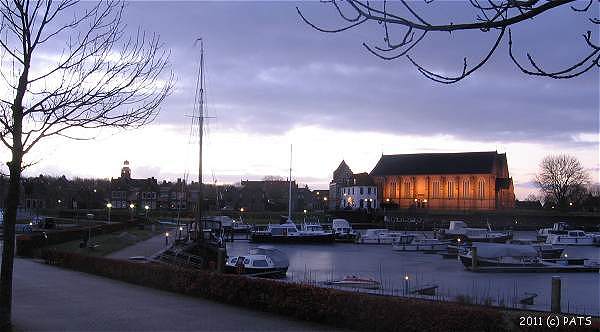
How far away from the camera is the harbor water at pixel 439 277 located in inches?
1173

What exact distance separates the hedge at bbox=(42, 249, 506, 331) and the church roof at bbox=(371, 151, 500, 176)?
127 m

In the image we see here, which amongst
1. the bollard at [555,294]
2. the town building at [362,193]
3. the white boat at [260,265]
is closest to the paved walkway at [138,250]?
the white boat at [260,265]

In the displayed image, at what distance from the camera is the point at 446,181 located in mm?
146750

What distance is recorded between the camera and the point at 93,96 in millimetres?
12883

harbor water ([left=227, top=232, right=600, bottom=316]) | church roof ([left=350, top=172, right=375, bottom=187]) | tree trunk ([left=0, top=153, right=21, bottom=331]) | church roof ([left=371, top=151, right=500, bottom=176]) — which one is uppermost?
church roof ([left=371, top=151, right=500, bottom=176])

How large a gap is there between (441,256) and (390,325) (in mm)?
52172

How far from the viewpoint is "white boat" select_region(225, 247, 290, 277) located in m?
39.8

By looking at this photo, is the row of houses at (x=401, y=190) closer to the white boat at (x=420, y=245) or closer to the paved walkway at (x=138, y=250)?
the white boat at (x=420, y=245)

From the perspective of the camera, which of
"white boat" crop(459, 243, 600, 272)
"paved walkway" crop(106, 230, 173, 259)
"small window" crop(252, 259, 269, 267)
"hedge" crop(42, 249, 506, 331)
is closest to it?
"hedge" crop(42, 249, 506, 331)

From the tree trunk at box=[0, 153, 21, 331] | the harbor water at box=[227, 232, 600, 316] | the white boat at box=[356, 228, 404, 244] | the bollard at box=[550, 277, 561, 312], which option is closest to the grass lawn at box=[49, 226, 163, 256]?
the harbor water at box=[227, 232, 600, 316]

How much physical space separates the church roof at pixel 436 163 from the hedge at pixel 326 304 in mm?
127431

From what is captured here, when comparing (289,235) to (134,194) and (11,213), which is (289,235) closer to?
(11,213)

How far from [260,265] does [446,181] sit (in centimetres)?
11247

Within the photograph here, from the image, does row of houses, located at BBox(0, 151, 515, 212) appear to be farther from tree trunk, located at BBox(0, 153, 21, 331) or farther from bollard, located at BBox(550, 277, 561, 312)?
tree trunk, located at BBox(0, 153, 21, 331)
